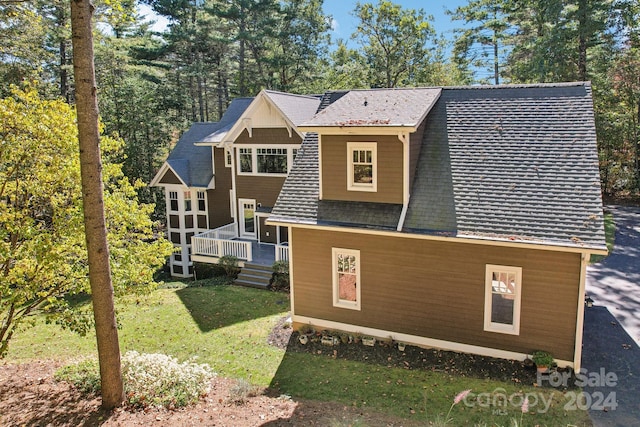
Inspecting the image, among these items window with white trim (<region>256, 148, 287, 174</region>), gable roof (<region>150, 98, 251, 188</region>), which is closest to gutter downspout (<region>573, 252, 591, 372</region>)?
window with white trim (<region>256, 148, 287, 174</region>)

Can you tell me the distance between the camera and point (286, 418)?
8.37m

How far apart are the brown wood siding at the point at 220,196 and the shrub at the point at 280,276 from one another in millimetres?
5985

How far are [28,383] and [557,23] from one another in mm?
29434

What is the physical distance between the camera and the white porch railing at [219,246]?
19.4 meters

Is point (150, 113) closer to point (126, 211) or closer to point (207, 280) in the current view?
point (207, 280)

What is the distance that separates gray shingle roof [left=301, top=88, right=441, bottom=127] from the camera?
1166 centimetres

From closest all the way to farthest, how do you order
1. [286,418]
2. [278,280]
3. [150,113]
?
[286,418] < [278,280] < [150,113]

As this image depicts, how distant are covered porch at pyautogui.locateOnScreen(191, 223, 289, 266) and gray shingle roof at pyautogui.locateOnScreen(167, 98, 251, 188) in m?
3.36

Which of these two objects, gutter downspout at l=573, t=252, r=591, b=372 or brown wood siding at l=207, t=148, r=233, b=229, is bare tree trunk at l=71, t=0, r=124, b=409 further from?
brown wood siding at l=207, t=148, r=233, b=229

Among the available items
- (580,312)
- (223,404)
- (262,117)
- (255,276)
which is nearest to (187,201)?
(262,117)

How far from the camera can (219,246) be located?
20.0 metres

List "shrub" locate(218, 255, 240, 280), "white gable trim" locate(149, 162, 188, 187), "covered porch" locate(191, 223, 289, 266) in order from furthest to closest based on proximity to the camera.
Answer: "white gable trim" locate(149, 162, 188, 187)
"shrub" locate(218, 255, 240, 280)
"covered porch" locate(191, 223, 289, 266)

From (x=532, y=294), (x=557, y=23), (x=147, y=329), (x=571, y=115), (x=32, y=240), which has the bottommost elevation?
(x=147, y=329)

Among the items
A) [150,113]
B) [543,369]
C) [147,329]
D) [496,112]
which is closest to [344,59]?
[150,113]
